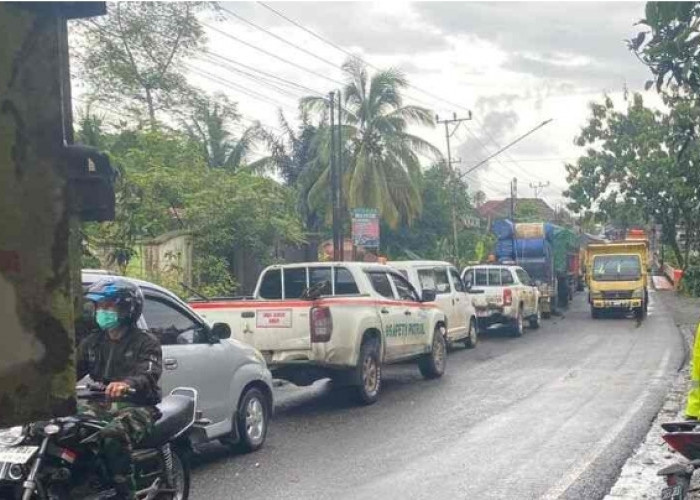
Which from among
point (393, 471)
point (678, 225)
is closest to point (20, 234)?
point (393, 471)

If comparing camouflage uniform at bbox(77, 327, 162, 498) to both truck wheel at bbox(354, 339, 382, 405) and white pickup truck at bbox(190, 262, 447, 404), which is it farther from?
truck wheel at bbox(354, 339, 382, 405)

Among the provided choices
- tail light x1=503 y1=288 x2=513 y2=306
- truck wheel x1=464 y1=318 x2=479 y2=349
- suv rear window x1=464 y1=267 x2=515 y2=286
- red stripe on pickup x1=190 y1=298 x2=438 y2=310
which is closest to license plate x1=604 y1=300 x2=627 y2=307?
suv rear window x1=464 y1=267 x2=515 y2=286

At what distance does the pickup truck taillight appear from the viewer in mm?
9625

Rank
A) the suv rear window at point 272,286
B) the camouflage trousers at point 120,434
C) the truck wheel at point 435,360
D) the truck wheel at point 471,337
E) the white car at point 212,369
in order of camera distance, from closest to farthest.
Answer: the camouflage trousers at point 120,434 < the white car at point 212,369 < the suv rear window at point 272,286 < the truck wheel at point 435,360 < the truck wheel at point 471,337

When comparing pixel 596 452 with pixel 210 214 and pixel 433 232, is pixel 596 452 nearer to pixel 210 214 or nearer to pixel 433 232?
pixel 210 214

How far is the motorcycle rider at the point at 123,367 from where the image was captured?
433 cm

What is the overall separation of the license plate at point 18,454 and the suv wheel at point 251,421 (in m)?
3.60

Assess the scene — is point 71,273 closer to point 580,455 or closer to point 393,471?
point 393,471

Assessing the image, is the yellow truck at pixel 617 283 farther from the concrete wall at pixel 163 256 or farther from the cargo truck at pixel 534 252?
the concrete wall at pixel 163 256

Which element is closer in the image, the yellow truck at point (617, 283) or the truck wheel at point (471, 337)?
the truck wheel at point (471, 337)

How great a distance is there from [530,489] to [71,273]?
5.58 meters

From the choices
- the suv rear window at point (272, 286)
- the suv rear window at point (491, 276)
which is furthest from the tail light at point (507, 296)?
the suv rear window at point (272, 286)

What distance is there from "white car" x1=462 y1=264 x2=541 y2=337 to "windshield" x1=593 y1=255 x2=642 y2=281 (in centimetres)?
422

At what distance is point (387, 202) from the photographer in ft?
106
